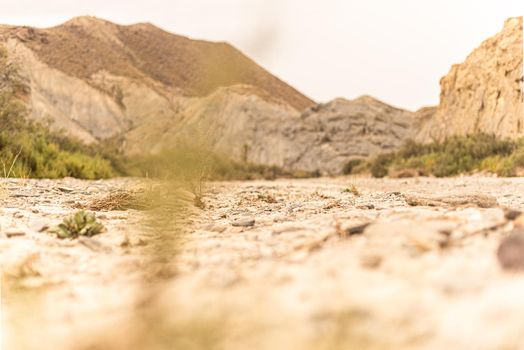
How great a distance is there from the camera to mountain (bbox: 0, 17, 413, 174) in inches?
1221

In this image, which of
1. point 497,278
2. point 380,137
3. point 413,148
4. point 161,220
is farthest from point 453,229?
point 380,137

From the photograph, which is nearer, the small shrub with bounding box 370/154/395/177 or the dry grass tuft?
the dry grass tuft

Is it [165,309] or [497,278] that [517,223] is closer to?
[497,278]

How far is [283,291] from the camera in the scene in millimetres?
1646

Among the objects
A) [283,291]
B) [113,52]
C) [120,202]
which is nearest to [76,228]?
[120,202]

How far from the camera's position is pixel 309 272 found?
180 cm

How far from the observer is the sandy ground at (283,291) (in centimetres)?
137

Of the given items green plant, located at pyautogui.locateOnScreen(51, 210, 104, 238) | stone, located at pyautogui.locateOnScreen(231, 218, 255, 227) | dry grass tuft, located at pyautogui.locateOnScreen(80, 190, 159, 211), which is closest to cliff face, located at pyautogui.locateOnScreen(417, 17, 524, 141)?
dry grass tuft, located at pyautogui.locateOnScreen(80, 190, 159, 211)

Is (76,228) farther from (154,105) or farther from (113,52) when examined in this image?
(113,52)

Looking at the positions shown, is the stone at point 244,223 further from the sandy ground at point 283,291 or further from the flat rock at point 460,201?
the flat rock at point 460,201

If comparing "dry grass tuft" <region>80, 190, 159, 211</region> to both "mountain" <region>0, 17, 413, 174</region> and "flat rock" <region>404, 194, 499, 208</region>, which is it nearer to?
"flat rock" <region>404, 194, 499, 208</region>

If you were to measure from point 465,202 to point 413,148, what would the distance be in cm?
1759

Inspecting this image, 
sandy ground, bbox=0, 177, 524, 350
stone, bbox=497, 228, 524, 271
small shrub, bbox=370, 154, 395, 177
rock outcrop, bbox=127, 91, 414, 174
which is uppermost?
rock outcrop, bbox=127, 91, 414, 174

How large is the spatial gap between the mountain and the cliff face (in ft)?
16.0
